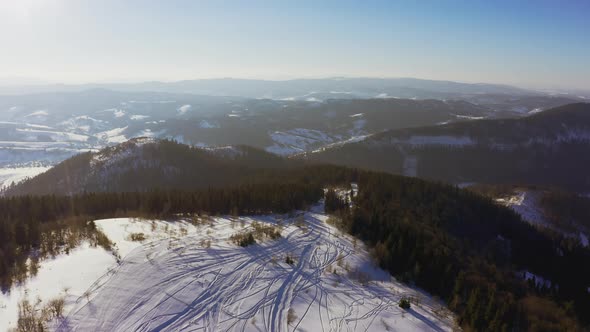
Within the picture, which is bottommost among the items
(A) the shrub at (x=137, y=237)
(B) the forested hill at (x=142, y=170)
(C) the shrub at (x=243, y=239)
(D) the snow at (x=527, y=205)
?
(D) the snow at (x=527, y=205)

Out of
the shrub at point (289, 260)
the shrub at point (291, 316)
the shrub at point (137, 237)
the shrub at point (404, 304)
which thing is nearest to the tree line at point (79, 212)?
the shrub at point (137, 237)

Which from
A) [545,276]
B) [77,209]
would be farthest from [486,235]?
[77,209]

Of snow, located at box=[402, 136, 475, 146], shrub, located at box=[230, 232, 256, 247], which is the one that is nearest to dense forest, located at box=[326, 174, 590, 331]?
shrub, located at box=[230, 232, 256, 247]

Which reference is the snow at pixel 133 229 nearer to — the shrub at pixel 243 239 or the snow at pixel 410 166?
the shrub at pixel 243 239

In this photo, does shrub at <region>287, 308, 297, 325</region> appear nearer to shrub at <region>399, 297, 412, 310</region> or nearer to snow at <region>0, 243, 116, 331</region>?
shrub at <region>399, 297, 412, 310</region>

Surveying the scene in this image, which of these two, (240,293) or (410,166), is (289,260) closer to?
(240,293)

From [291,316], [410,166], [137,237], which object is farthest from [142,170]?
[410,166]
